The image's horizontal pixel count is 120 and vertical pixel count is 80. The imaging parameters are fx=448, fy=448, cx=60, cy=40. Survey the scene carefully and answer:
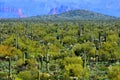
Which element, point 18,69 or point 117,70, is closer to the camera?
point 117,70

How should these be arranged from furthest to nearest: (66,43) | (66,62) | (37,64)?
(66,43) < (37,64) < (66,62)

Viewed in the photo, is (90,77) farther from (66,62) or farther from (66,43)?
(66,43)

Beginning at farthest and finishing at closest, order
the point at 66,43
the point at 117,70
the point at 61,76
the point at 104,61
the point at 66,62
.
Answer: the point at 66,43 → the point at 104,61 → the point at 66,62 → the point at 61,76 → the point at 117,70

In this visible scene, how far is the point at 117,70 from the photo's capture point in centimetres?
5950

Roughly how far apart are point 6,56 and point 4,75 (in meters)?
24.5

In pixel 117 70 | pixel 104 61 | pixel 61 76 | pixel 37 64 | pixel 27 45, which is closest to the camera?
pixel 117 70

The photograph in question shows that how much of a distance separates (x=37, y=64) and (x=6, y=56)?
601 inches

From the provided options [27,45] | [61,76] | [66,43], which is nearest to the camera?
[61,76]

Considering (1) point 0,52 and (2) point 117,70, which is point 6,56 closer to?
(1) point 0,52

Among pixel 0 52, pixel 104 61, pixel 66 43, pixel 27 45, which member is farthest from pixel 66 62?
pixel 66 43

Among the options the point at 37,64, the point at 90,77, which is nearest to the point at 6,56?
the point at 37,64

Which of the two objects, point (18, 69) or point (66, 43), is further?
point (66, 43)

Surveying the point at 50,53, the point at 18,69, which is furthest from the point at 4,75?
the point at 50,53

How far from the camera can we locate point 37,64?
7719cm
